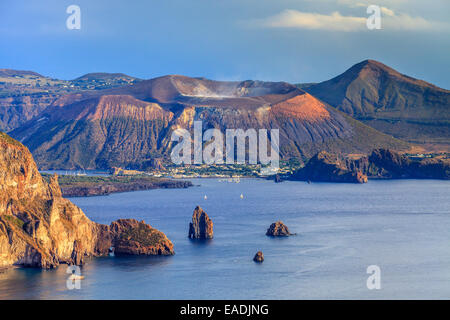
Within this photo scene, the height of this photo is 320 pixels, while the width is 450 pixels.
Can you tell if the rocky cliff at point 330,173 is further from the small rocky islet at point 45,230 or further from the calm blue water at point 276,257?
the small rocky islet at point 45,230

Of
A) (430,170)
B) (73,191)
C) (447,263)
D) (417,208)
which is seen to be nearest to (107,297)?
(447,263)

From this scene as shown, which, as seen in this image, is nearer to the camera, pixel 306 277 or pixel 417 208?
pixel 306 277

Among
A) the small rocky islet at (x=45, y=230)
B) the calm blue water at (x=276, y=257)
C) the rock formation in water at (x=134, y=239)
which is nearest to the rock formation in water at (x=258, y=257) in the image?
the small rocky islet at (x=45, y=230)

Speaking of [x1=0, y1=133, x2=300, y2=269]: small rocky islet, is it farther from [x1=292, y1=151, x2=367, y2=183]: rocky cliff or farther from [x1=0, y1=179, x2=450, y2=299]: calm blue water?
[x1=292, y1=151, x2=367, y2=183]: rocky cliff
